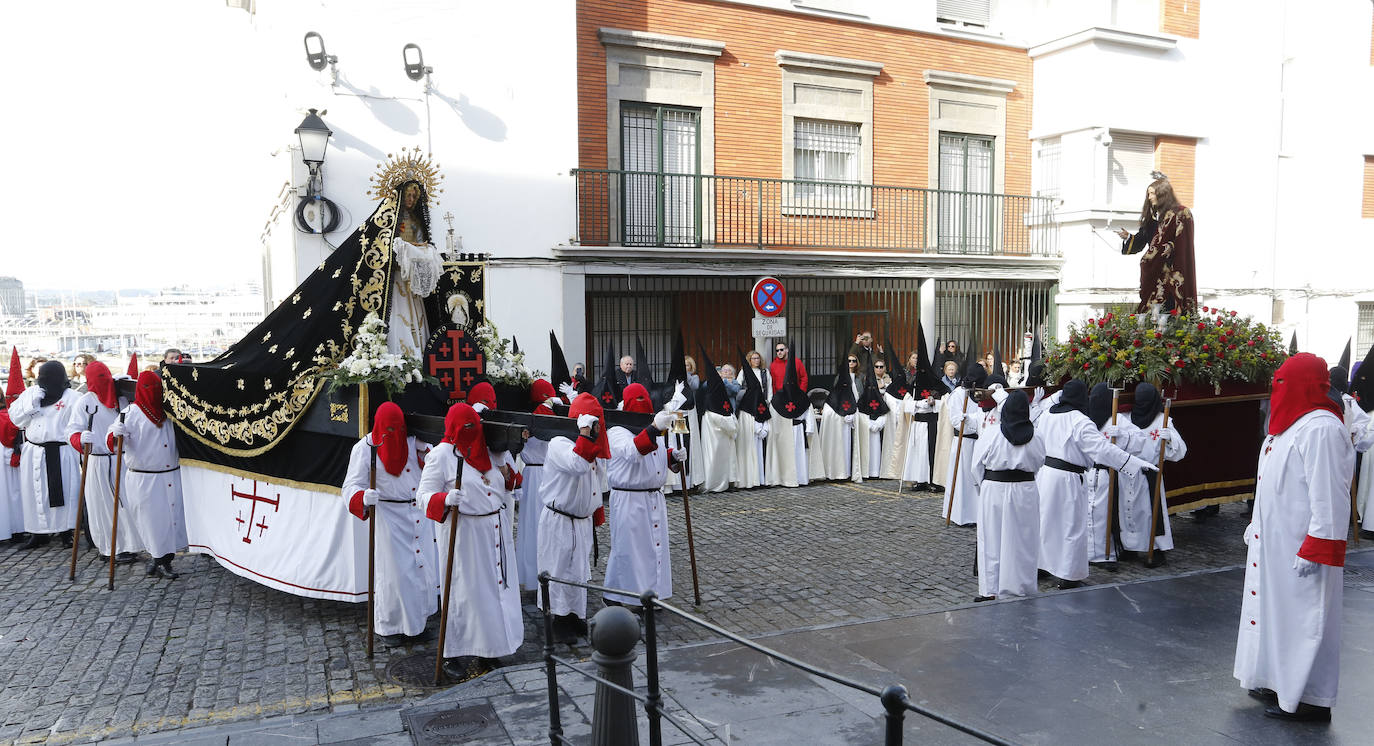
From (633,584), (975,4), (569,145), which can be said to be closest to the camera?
(633,584)

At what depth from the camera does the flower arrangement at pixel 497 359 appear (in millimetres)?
8031

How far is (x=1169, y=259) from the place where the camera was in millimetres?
9844

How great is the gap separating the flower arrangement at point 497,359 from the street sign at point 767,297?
22.1ft

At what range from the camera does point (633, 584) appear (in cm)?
713

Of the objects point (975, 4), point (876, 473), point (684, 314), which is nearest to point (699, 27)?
point (684, 314)

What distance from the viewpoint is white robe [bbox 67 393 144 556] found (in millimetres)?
9078

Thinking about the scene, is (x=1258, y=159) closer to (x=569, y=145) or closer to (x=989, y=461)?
(x=569, y=145)

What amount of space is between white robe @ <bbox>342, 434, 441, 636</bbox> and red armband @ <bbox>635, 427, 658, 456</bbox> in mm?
1597

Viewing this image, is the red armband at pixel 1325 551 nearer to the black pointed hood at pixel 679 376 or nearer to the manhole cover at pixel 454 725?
the manhole cover at pixel 454 725

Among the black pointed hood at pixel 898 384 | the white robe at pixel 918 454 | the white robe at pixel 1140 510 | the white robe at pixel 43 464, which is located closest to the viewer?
the white robe at pixel 1140 510

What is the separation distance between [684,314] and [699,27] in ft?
17.0

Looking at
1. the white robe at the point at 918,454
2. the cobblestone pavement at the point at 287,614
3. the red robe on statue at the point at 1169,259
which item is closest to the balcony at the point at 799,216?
the white robe at the point at 918,454

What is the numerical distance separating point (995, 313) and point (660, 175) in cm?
823

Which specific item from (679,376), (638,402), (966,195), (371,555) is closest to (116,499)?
(371,555)
